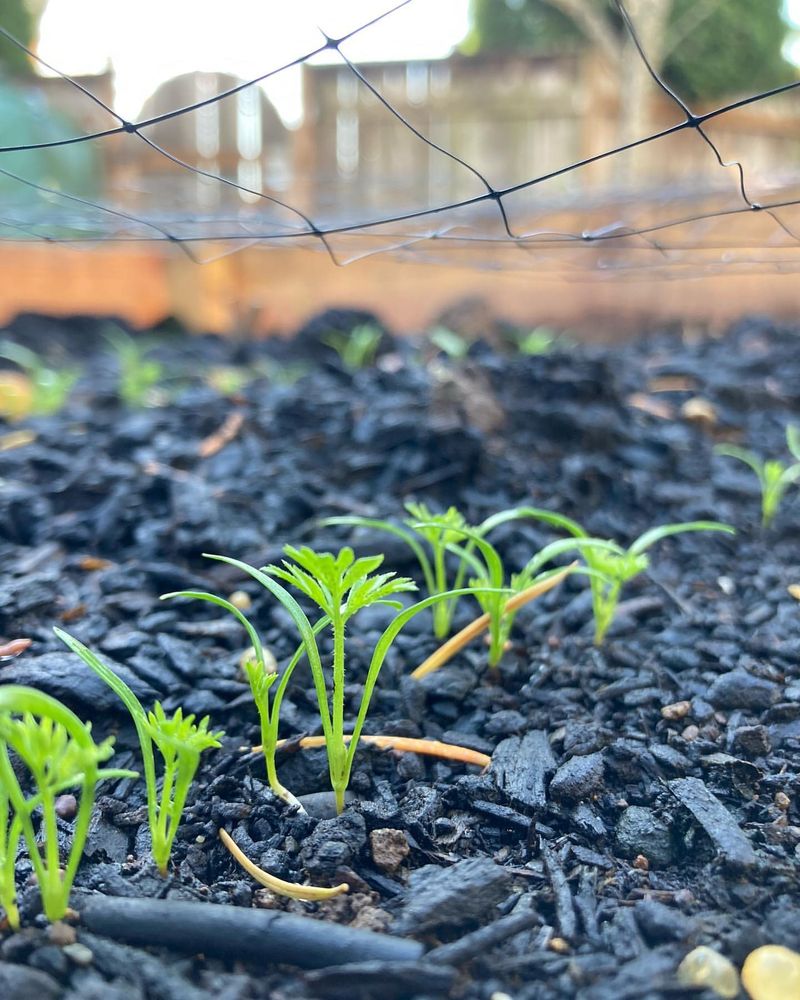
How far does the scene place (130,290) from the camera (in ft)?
13.8

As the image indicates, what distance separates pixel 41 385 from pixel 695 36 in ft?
23.5

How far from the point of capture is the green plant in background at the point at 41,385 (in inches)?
97.1

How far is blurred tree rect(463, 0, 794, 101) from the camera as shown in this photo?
23.0ft

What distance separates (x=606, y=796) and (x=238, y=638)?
2.07 feet

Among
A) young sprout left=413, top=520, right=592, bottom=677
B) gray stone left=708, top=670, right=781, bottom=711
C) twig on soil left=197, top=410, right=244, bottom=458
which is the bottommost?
gray stone left=708, top=670, right=781, bottom=711

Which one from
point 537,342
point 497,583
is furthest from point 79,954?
point 537,342

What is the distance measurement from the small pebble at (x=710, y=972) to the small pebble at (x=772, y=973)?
0.01 m

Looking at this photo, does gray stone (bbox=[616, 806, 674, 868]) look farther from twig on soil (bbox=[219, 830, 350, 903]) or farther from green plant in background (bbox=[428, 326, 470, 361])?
green plant in background (bbox=[428, 326, 470, 361])

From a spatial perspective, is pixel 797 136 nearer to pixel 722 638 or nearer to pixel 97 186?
pixel 97 186

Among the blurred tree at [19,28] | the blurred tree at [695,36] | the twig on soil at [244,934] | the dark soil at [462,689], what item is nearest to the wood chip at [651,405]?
the dark soil at [462,689]

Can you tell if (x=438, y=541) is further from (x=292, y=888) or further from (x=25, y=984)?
(x=25, y=984)

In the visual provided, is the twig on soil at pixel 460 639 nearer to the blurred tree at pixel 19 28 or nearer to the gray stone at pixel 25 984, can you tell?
the gray stone at pixel 25 984

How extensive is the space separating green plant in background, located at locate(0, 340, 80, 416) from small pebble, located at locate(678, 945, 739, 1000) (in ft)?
7.55


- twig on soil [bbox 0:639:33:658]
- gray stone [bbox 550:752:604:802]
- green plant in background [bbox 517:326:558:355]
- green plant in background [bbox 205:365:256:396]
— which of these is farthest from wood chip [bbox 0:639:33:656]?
green plant in background [bbox 517:326:558:355]
